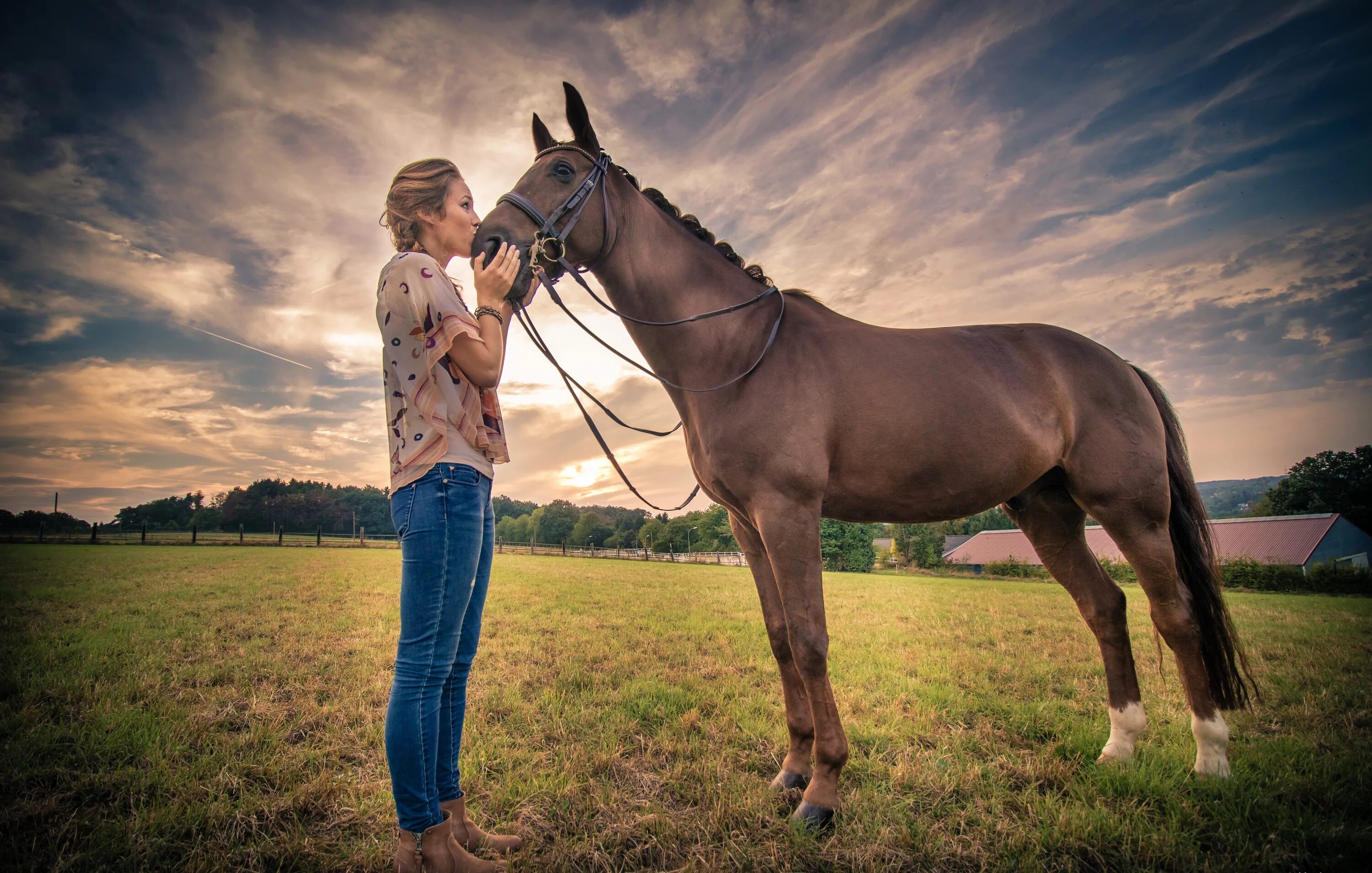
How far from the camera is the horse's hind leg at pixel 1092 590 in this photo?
11.4 ft

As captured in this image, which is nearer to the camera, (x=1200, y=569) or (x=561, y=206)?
(x=561, y=206)

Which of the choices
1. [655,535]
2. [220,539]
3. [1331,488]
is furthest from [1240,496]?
[220,539]

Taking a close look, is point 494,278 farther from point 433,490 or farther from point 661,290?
point 661,290

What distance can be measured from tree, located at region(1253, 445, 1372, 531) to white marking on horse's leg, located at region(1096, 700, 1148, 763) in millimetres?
35313

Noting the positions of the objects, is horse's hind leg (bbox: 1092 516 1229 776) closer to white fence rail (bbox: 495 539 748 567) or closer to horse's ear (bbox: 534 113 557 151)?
horse's ear (bbox: 534 113 557 151)

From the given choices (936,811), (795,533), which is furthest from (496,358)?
(936,811)

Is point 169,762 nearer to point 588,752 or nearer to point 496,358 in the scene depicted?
point 588,752

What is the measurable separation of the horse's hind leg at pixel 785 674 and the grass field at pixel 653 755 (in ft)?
0.66

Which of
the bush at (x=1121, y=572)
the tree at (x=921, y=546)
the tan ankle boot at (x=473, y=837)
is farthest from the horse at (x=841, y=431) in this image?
the tree at (x=921, y=546)

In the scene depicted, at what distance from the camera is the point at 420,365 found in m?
2.06

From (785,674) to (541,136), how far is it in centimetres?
369

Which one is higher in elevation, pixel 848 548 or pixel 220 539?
pixel 220 539

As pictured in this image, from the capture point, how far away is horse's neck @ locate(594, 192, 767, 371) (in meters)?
3.04

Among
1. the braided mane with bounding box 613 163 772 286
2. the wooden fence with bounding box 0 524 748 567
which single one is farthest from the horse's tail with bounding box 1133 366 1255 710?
the wooden fence with bounding box 0 524 748 567
